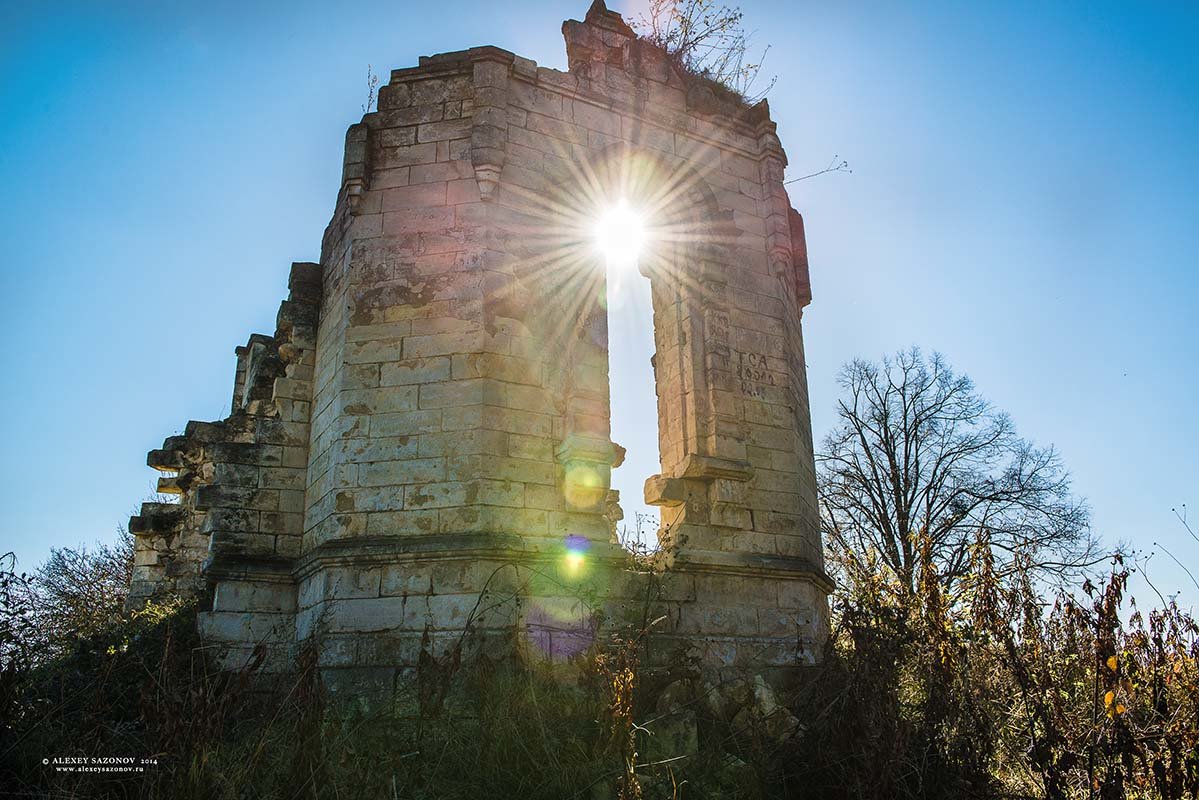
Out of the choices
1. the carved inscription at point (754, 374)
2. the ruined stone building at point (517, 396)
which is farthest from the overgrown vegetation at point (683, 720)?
the carved inscription at point (754, 374)

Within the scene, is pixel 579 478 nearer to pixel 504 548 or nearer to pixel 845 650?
pixel 504 548

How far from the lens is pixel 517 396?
22.3 ft

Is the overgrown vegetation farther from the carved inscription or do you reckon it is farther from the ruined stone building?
the carved inscription

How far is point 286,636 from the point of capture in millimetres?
7000

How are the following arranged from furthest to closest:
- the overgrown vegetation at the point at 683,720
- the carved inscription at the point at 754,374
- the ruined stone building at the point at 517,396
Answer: the carved inscription at the point at 754,374
the ruined stone building at the point at 517,396
the overgrown vegetation at the point at 683,720

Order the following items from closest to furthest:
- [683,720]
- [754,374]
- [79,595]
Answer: [683,720] → [754,374] → [79,595]

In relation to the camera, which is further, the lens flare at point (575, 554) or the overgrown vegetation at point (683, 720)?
the lens flare at point (575, 554)

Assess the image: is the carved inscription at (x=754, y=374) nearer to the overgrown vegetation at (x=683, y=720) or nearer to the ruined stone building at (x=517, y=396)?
the ruined stone building at (x=517, y=396)

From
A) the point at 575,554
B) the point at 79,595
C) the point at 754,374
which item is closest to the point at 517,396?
the point at 575,554

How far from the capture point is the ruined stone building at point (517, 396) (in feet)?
21.0

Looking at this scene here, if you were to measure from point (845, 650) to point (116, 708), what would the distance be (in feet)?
17.8

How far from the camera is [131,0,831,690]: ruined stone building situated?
21.0ft

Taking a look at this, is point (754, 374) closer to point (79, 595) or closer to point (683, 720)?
point (683, 720)

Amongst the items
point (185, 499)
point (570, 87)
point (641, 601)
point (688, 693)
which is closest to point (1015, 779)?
point (688, 693)
